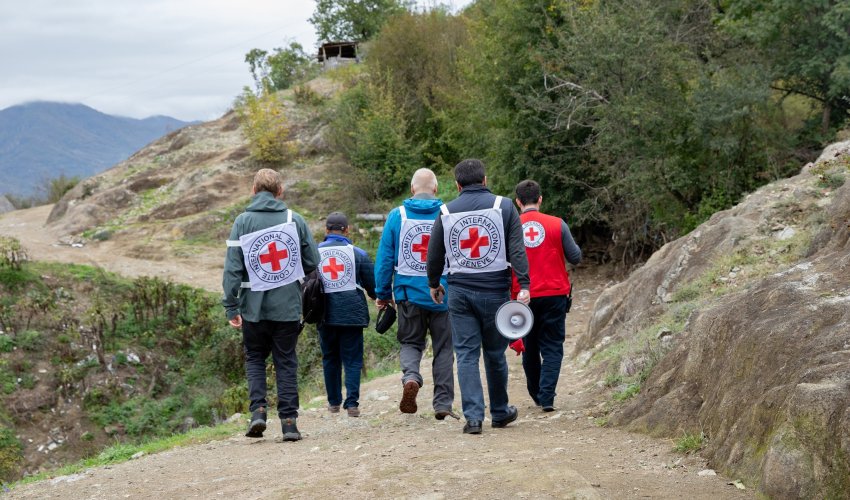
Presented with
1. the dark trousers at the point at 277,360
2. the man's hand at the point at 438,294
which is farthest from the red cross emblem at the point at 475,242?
the dark trousers at the point at 277,360

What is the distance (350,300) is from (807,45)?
40.8 feet

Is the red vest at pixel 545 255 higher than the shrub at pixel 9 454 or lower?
higher

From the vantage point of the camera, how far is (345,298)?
8.80 m

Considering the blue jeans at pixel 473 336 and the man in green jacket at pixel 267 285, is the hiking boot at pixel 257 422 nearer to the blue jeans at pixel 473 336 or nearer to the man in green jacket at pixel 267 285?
the man in green jacket at pixel 267 285

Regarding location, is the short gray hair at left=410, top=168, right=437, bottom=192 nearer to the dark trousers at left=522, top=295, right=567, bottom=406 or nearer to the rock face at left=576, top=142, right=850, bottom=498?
the dark trousers at left=522, top=295, right=567, bottom=406

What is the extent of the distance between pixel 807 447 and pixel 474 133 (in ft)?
74.1

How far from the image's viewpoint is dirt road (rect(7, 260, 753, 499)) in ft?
15.7

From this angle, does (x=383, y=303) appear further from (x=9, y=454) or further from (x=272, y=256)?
(x=9, y=454)

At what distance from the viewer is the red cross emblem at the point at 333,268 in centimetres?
885

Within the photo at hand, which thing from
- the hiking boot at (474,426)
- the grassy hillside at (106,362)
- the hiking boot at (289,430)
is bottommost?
the grassy hillside at (106,362)

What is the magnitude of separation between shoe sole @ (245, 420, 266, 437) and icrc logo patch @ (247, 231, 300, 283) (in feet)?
4.18

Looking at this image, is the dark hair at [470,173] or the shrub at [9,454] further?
the shrub at [9,454]

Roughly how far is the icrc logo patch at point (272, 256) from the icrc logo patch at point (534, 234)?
210cm

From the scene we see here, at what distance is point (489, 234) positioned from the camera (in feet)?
22.2
